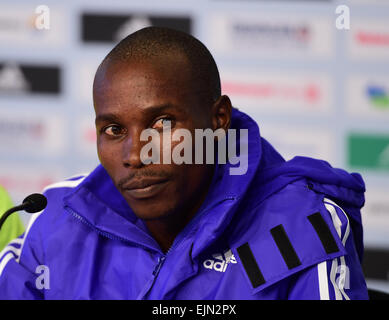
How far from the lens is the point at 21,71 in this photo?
2977 mm

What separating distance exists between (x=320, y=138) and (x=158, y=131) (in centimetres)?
198

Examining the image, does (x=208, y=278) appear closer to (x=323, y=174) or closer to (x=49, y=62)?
(x=323, y=174)

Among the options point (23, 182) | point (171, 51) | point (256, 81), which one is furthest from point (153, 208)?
point (23, 182)

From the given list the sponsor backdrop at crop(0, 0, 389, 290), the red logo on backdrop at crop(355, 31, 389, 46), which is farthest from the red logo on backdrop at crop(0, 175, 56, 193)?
the red logo on backdrop at crop(355, 31, 389, 46)

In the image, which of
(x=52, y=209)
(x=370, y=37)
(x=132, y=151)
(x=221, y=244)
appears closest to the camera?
(x=132, y=151)

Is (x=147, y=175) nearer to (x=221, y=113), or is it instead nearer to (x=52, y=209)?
(x=221, y=113)

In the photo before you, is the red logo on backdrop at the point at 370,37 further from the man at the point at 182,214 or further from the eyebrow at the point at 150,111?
the eyebrow at the point at 150,111

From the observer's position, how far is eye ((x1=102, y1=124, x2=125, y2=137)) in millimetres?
1051

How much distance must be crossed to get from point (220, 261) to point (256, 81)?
191 centimetres

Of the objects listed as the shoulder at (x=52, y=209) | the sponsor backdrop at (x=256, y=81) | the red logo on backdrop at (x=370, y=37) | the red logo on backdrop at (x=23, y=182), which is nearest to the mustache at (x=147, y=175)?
the shoulder at (x=52, y=209)

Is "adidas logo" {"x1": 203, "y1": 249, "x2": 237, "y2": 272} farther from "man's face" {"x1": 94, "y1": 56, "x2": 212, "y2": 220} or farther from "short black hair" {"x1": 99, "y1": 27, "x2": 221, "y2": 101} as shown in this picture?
"short black hair" {"x1": 99, "y1": 27, "x2": 221, "y2": 101}

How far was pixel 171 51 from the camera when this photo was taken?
1052mm

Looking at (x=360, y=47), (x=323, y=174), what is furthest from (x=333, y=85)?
(x=323, y=174)
